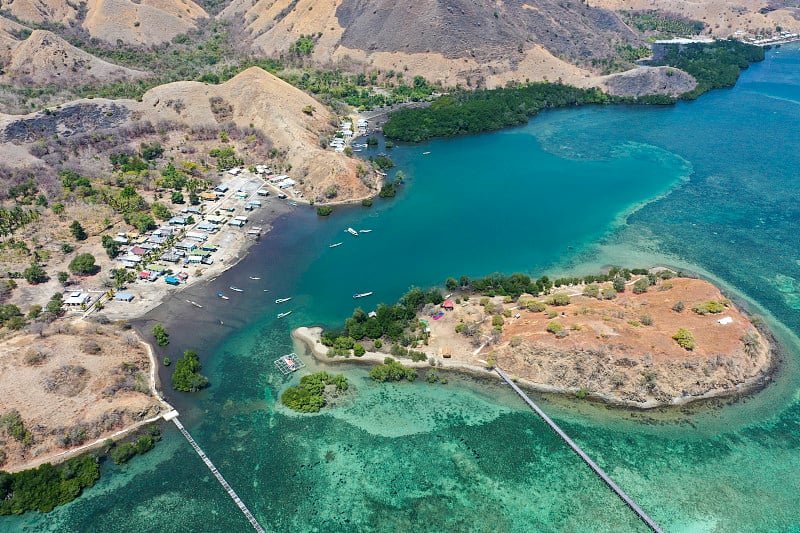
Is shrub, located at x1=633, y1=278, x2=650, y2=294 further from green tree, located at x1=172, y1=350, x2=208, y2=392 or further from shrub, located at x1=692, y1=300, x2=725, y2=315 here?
green tree, located at x1=172, y1=350, x2=208, y2=392

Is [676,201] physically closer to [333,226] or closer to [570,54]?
[333,226]

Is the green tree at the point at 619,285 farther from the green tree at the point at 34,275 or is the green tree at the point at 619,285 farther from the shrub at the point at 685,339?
the green tree at the point at 34,275

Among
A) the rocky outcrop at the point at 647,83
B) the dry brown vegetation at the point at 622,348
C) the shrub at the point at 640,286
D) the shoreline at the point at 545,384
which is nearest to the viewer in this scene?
the shoreline at the point at 545,384

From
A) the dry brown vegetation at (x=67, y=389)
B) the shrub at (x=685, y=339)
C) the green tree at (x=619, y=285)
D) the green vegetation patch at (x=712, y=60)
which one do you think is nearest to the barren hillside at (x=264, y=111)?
the dry brown vegetation at (x=67, y=389)

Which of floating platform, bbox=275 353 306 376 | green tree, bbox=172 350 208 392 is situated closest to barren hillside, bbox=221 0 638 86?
floating platform, bbox=275 353 306 376

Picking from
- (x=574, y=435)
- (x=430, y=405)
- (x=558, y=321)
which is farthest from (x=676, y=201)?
(x=430, y=405)

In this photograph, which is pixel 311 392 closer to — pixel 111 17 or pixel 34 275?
pixel 34 275

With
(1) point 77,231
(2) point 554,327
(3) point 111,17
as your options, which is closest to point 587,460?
(2) point 554,327
